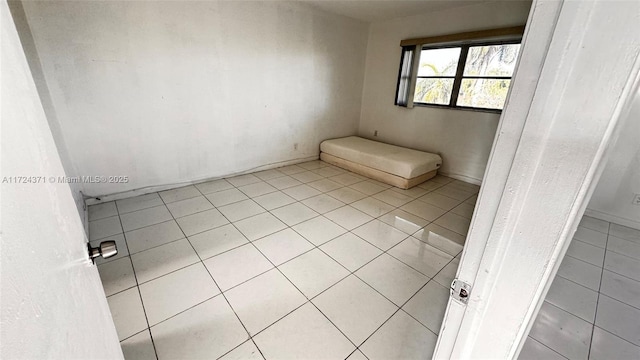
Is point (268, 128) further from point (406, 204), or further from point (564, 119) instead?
point (564, 119)

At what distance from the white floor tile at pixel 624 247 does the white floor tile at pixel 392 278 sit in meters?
2.07

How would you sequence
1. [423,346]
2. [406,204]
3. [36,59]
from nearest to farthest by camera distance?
[423,346] < [36,59] < [406,204]

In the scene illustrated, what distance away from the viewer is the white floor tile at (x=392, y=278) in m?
1.79

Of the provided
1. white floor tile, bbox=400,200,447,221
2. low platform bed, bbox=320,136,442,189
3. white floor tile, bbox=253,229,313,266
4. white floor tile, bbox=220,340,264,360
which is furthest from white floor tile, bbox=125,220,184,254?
low platform bed, bbox=320,136,442,189

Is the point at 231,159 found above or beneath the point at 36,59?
beneath

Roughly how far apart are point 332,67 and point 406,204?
279cm

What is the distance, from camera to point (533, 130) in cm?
43

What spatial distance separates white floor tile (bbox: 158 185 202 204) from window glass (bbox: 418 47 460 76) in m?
3.95

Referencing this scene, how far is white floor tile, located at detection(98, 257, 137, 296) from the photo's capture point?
1.71 metres

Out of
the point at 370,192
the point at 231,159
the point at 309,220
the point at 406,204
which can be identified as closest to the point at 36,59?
the point at 231,159

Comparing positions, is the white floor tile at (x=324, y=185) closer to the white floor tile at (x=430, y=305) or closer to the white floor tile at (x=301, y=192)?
the white floor tile at (x=301, y=192)

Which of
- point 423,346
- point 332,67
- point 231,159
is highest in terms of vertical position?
point 332,67

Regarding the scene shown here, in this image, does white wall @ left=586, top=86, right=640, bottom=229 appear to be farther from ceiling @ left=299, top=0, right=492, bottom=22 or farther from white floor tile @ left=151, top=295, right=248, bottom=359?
white floor tile @ left=151, top=295, right=248, bottom=359

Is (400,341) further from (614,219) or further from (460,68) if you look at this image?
(460,68)
